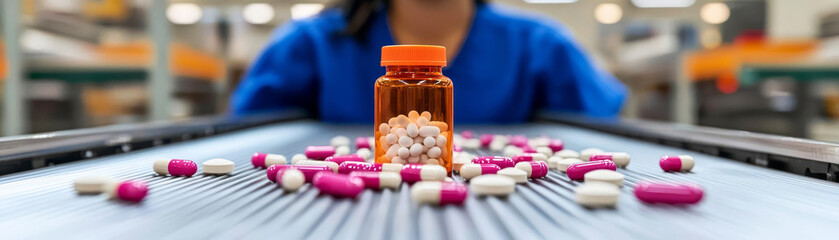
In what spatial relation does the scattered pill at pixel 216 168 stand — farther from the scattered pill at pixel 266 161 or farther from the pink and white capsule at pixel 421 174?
the pink and white capsule at pixel 421 174

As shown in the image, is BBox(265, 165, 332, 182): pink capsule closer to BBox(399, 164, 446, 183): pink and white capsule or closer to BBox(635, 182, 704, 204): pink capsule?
BBox(399, 164, 446, 183): pink and white capsule

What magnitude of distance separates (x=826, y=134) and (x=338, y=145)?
12.9ft

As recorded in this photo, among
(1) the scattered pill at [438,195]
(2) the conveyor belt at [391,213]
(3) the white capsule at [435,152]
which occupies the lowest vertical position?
(2) the conveyor belt at [391,213]

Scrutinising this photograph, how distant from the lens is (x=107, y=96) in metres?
4.25

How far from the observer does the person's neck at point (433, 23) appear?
6.55 ft

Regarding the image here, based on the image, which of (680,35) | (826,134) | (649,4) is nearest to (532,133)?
(680,35)

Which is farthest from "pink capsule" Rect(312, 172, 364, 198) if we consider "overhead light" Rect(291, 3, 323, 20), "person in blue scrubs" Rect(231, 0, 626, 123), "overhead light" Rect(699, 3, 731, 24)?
"overhead light" Rect(699, 3, 731, 24)

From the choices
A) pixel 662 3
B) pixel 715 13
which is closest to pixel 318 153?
pixel 715 13

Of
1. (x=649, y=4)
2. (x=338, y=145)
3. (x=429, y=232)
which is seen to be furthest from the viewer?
(x=649, y=4)

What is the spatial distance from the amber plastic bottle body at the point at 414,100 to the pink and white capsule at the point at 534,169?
0.33ft

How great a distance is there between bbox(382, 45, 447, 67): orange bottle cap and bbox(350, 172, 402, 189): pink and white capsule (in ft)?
0.49

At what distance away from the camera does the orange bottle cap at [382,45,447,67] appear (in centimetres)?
68

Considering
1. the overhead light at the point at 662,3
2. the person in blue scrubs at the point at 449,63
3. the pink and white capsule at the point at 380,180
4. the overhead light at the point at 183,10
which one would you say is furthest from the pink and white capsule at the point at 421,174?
the overhead light at the point at 662,3

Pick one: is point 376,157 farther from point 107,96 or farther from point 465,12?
point 107,96
